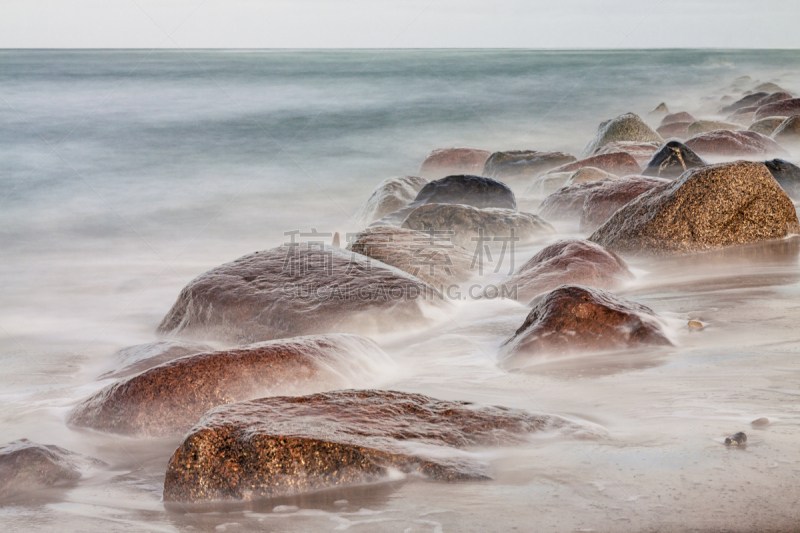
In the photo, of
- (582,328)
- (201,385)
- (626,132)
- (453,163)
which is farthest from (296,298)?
(626,132)

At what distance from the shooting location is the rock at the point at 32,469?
2656 mm

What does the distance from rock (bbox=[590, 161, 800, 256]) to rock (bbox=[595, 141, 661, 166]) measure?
4.86m

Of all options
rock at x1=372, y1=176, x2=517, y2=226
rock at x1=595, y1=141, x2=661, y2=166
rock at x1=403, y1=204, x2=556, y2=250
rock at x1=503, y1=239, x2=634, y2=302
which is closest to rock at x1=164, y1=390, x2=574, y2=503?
rock at x1=503, y1=239, x2=634, y2=302

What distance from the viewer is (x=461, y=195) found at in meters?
8.35

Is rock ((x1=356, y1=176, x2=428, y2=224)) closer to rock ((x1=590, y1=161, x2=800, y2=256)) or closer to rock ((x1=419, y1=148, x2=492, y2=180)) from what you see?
rock ((x1=419, y1=148, x2=492, y2=180))

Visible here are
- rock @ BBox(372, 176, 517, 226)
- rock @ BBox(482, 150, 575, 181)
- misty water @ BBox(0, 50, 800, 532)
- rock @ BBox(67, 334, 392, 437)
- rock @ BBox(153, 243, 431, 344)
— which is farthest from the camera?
rock @ BBox(482, 150, 575, 181)

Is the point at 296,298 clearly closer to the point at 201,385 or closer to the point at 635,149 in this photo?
the point at 201,385

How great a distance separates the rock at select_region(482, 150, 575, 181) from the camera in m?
12.1

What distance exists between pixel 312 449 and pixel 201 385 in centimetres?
118

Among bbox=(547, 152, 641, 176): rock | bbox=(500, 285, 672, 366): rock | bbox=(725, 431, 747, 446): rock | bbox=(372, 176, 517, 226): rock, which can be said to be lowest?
bbox=(725, 431, 747, 446): rock

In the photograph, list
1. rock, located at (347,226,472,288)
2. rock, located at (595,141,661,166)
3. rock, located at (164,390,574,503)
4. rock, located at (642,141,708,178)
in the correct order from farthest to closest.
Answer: rock, located at (595,141,661,166)
rock, located at (642,141,708,178)
rock, located at (347,226,472,288)
rock, located at (164,390,574,503)

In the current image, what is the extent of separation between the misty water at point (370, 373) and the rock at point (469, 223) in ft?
1.03

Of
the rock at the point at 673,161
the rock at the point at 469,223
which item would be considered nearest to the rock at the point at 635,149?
the rock at the point at 673,161

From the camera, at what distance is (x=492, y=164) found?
40.9ft
